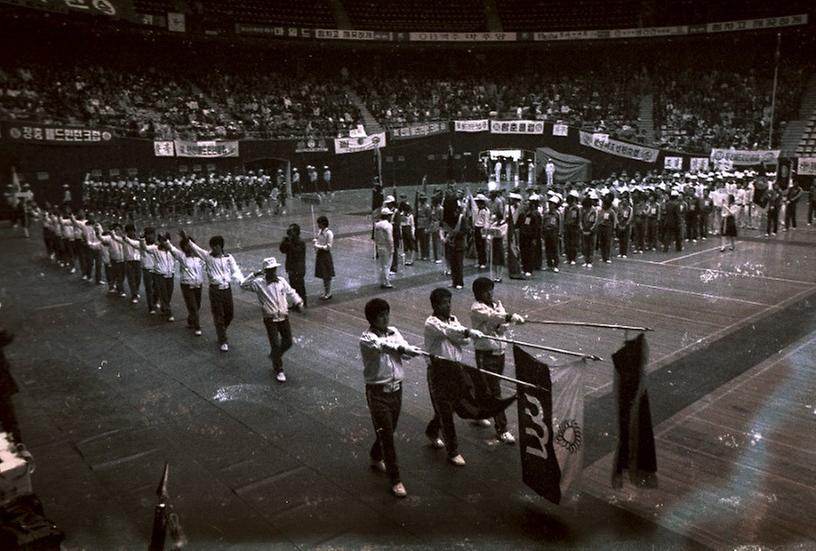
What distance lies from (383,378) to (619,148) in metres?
29.5

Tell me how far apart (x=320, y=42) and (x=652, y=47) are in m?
20.8

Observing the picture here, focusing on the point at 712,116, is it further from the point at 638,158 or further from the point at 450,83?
the point at 450,83

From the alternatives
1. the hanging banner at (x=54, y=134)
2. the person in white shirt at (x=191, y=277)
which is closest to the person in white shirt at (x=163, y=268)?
the person in white shirt at (x=191, y=277)

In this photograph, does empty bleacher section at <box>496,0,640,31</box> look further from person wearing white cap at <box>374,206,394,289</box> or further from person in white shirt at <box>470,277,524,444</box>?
person in white shirt at <box>470,277,524,444</box>

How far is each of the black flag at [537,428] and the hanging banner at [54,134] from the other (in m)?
27.1

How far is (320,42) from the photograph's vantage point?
3712 cm

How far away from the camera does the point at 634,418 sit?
5.20 metres

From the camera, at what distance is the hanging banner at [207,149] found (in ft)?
96.8

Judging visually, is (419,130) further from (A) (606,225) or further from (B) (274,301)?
(B) (274,301)

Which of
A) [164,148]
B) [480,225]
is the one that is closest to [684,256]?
[480,225]

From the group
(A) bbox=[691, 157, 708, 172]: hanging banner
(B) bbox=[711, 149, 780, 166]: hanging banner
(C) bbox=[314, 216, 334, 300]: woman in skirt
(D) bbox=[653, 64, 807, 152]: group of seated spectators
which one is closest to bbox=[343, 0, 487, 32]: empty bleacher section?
(D) bbox=[653, 64, 807, 152]: group of seated spectators

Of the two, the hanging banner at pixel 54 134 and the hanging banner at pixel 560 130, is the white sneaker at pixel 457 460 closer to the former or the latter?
the hanging banner at pixel 54 134

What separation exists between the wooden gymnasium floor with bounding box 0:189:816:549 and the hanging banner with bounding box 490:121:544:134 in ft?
75.6

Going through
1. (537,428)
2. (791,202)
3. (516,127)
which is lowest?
(537,428)
